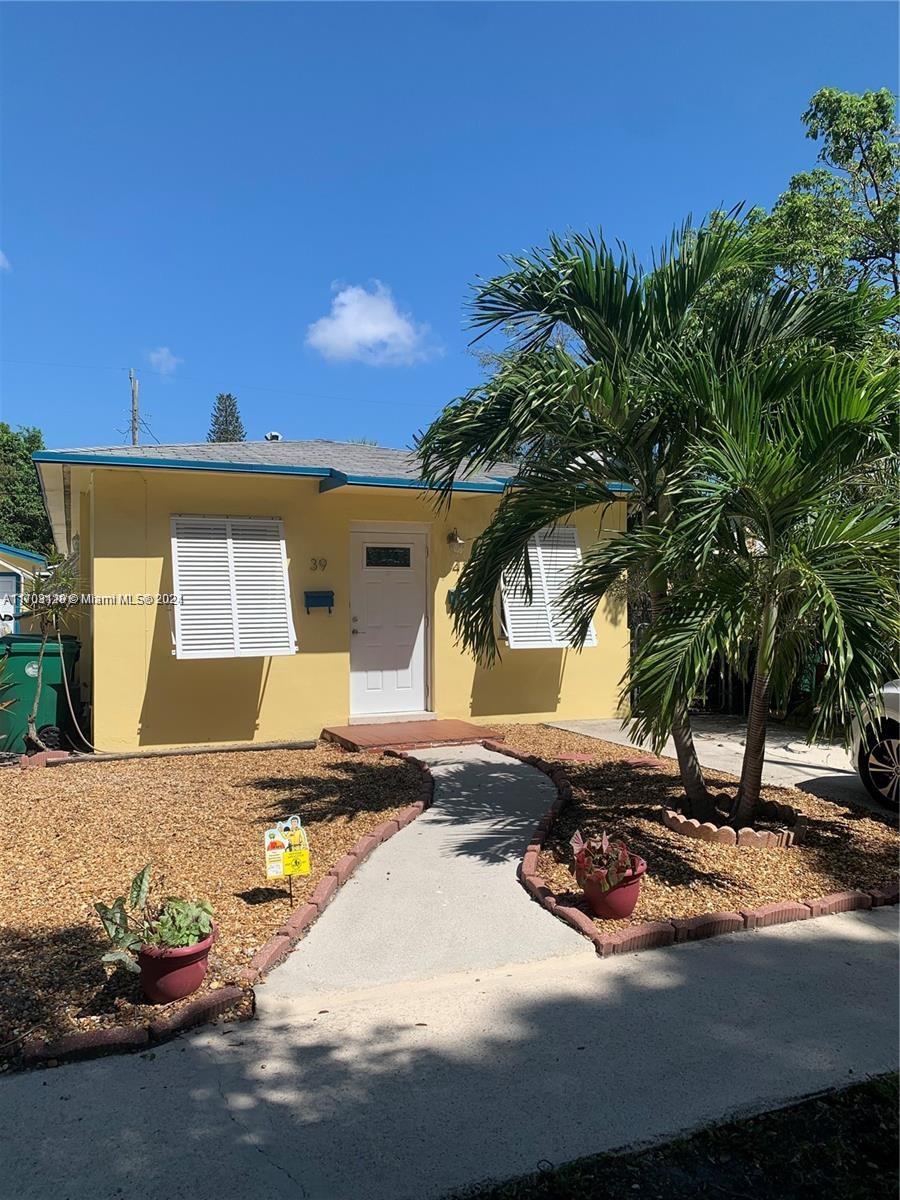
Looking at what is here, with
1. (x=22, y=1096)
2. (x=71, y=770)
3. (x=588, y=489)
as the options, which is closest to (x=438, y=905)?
(x=22, y=1096)

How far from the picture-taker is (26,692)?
28.8 ft

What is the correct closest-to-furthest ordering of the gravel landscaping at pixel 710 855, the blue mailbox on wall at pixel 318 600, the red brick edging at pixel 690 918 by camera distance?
the red brick edging at pixel 690 918
the gravel landscaping at pixel 710 855
the blue mailbox on wall at pixel 318 600

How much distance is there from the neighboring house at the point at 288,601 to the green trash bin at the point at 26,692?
424mm

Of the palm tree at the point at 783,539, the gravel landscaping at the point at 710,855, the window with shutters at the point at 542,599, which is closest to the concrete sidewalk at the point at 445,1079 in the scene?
the gravel landscaping at the point at 710,855

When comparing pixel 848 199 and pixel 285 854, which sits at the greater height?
pixel 848 199

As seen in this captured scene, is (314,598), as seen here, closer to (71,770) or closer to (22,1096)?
(71,770)

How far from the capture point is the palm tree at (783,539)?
4.50 m

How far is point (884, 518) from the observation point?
472 centimetres

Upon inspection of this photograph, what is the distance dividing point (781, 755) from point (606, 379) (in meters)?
5.74

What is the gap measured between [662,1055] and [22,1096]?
2.36m

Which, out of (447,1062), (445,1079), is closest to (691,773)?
(447,1062)

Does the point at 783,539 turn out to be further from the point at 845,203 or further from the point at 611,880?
the point at 845,203

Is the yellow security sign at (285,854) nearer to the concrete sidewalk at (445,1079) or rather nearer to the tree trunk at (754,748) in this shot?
the concrete sidewalk at (445,1079)

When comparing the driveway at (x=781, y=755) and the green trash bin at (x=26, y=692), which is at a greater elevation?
the green trash bin at (x=26, y=692)
